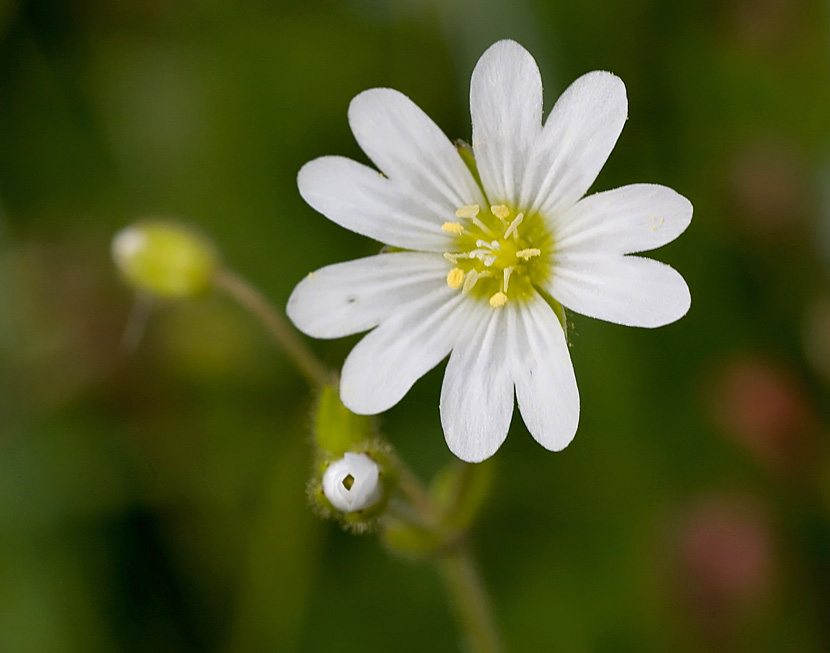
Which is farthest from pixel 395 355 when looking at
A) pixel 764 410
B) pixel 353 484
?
pixel 764 410

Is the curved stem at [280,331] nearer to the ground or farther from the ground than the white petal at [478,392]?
farther from the ground

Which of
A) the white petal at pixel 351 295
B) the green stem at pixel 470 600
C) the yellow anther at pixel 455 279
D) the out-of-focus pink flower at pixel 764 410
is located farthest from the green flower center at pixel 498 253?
the out-of-focus pink flower at pixel 764 410

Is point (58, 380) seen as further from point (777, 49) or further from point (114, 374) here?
point (777, 49)

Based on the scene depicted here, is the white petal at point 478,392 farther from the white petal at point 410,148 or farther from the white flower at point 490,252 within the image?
the white petal at point 410,148

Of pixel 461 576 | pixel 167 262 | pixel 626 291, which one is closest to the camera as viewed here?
pixel 626 291

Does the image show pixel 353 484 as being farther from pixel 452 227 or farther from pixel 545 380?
pixel 452 227

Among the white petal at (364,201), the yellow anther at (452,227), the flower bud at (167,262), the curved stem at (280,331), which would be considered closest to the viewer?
the white petal at (364,201)

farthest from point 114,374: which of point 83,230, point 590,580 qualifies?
point 590,580

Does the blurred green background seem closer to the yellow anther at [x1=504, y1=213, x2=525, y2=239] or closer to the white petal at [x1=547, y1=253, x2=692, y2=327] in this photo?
the yellow anther at [x1=504, y1=213, x2=525, y2=239]

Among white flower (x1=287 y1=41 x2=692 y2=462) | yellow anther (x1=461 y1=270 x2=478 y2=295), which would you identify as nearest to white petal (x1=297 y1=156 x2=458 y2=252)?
white flower (x1=287 y1=41 x2=692 y2=462)
